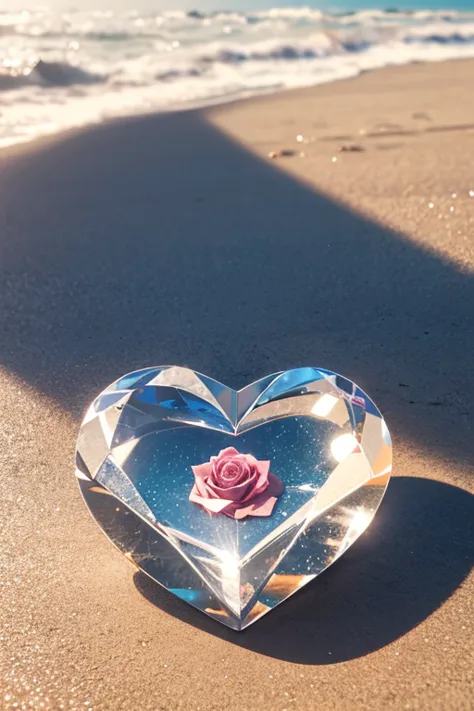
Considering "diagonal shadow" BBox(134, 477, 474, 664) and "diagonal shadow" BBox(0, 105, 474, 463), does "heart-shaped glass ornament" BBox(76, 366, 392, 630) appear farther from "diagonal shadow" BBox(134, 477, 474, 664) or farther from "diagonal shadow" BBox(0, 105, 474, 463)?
"diagonal shadow" BBox(0, 105, 474, 463)

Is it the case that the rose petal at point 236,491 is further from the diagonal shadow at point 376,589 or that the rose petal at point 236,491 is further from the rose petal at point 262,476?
the diagonal shadow at point 376,589

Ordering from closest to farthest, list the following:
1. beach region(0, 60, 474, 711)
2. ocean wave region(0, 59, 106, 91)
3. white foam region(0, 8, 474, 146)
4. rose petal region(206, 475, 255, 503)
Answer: beach region(0, 60, 474, 711), rose petal region(206, 475, 255, 503), white foam region(0, 8, 474, 146), ocean wave region(0, 59, 106, 91)

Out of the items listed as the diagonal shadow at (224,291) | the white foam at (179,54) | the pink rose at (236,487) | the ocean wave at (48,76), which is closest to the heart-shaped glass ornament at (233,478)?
the pink rose at (236,487)

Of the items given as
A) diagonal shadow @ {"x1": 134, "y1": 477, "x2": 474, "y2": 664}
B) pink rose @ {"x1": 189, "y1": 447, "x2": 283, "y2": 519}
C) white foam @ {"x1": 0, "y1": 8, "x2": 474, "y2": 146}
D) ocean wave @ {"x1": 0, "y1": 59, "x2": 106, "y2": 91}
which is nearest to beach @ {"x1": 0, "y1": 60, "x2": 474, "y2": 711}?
diagonal shadow @ {"x1": 134, "y1": 477, "x2": 474, "y2": 664}

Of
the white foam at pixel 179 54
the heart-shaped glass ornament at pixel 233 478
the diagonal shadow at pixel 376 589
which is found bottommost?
the white foam at pixel 179 54

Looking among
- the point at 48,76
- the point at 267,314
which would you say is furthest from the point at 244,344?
the point at 48,76

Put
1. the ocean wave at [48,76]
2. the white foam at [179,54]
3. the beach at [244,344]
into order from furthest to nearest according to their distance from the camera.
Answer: the ocean wave at [48,76] < the white foam at [179,54] < the beach at [244,344]

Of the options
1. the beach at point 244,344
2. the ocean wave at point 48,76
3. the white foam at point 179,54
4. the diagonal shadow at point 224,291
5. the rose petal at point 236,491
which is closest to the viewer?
the beach at point 244,344

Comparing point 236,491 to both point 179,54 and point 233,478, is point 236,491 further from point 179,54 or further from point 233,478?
point 179,54
